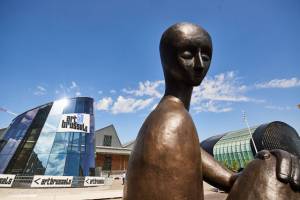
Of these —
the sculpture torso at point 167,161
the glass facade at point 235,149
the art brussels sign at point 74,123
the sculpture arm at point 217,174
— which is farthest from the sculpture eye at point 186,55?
the glass facade at point 235,149

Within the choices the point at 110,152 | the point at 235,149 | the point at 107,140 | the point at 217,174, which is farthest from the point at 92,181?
the point at 235,149

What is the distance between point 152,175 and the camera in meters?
1.57

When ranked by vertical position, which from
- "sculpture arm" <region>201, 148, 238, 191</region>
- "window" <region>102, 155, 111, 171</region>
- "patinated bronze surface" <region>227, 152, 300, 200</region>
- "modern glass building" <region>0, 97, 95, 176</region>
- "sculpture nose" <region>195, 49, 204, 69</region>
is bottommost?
"patinated bronze surface" <region>227, 152, 300, 200</region>

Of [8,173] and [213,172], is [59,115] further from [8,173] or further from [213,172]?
[213,172]

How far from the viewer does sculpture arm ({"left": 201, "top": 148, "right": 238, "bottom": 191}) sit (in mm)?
1908

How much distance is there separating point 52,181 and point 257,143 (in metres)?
28.6

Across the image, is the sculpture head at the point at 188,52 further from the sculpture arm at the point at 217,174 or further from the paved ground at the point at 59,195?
the paved ground at the point at 59,195

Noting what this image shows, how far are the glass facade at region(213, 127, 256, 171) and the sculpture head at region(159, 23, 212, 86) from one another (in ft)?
116

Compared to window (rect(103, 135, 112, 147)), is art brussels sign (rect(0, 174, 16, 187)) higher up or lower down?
lower down

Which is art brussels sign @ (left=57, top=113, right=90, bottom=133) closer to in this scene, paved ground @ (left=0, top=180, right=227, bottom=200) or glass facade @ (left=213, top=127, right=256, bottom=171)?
paved ground @ (left=0, top=180, right=227, bottom=200)

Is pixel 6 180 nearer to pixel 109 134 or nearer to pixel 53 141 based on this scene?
pixel 53 141

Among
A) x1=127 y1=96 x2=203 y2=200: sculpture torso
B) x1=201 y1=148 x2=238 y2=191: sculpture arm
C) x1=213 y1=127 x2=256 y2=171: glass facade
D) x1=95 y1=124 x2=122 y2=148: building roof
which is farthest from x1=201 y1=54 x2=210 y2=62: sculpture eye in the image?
x1=95 y1=124 x2=122 y2=148: building roof

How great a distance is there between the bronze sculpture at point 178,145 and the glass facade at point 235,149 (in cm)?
3531

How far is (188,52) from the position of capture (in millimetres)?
1970
